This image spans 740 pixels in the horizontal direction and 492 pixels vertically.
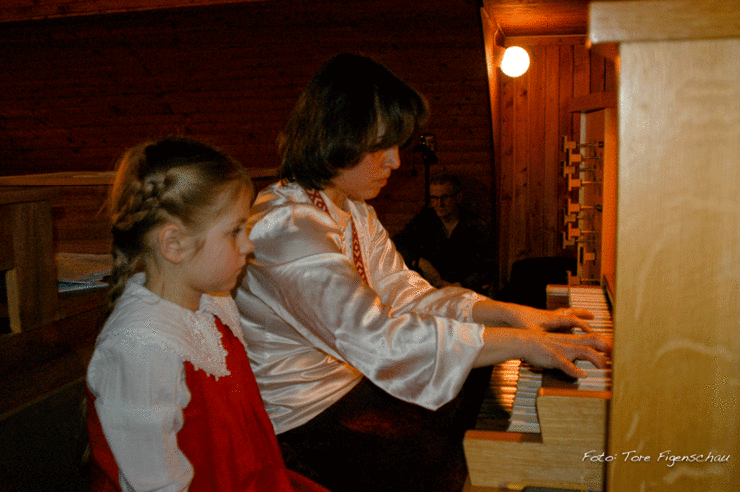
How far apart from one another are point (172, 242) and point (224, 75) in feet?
13.4

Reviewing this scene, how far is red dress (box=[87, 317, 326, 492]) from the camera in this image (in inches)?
46.9

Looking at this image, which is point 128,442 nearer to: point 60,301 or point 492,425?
point 492,425

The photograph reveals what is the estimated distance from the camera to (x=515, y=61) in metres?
4.32

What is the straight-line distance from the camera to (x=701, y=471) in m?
0.78

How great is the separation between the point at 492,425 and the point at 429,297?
2.41 feet

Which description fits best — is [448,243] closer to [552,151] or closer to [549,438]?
[552,151]

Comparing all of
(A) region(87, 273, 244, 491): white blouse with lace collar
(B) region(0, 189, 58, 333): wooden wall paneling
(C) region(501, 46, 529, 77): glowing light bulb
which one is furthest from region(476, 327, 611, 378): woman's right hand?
(C) region(501, 46, 529, 77): glowing light bulb

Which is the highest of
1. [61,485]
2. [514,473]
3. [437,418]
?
[514,473]

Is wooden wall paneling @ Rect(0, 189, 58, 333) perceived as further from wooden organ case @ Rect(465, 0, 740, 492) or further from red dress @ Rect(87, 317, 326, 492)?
wooden organ case @ Rect(465, 0, 740, 492)

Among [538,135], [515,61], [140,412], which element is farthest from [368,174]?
[538,135]

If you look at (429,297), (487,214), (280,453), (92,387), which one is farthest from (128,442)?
(487,214)

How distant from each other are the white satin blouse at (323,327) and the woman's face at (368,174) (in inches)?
3.3

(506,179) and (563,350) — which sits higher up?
(506,179)

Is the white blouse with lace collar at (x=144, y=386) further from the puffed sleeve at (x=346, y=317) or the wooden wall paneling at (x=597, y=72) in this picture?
the wooden wall paneling at (x=597, y=72)
